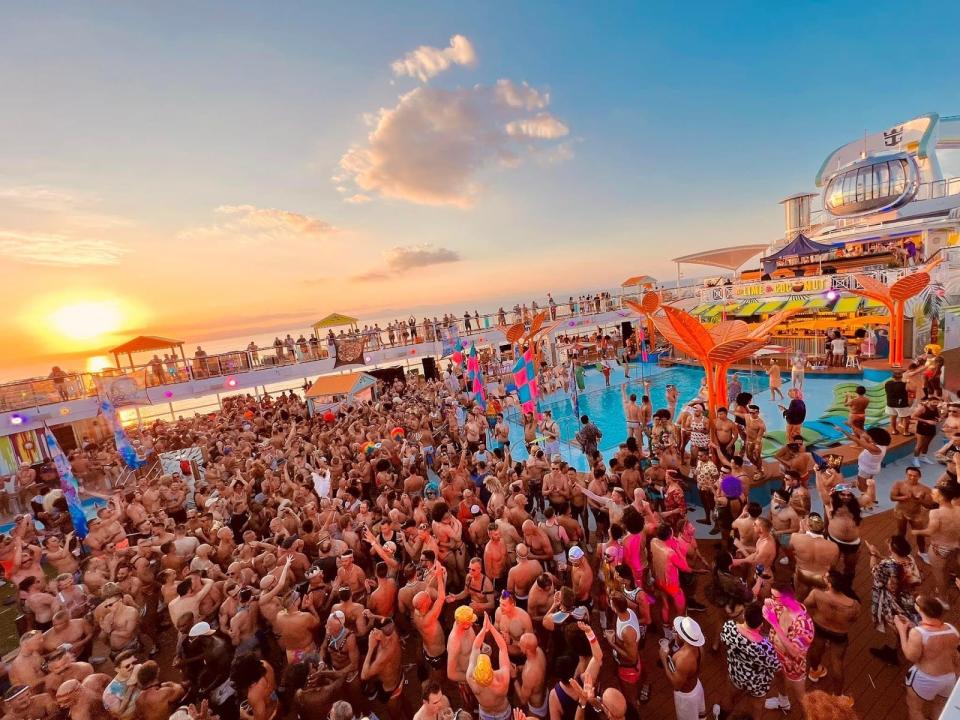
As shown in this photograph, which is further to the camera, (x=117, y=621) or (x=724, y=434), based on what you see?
(x=724, y=434)

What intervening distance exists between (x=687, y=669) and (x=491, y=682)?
60.7 inches

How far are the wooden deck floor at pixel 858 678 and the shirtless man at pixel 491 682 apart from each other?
5.53 feet

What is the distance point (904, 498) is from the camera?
5.47 metres

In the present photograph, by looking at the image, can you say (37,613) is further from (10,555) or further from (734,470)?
(734,470)

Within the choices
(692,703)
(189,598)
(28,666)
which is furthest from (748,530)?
(28,666)

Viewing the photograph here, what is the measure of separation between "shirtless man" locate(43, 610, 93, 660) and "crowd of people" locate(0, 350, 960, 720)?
0.08ft

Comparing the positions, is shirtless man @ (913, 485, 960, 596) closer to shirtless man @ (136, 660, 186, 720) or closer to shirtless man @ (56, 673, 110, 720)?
shirtless man @ (136, 660, 186, 720)

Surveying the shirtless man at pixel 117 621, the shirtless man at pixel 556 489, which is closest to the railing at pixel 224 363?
the shirtless man at pixel 117 621

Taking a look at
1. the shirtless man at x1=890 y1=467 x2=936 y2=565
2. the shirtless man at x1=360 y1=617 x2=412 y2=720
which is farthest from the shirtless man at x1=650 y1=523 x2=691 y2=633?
the shirtless man at x1=890 y1=467 x2=936 y2=565

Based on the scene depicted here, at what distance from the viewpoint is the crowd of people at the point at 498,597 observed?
3.62 meters

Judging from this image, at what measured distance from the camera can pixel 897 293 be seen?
51.3ft

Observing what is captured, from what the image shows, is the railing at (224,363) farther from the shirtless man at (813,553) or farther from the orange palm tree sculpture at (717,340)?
the shirtless man at (813,553)

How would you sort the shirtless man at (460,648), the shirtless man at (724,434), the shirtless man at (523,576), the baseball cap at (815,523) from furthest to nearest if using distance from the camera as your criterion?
the shirtless man at (724,434), the shirtless man at (523,576), the baseball cap at (815,523), the shirtless man at (460,648)

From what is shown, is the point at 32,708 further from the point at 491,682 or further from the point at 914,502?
the point at 914,502
